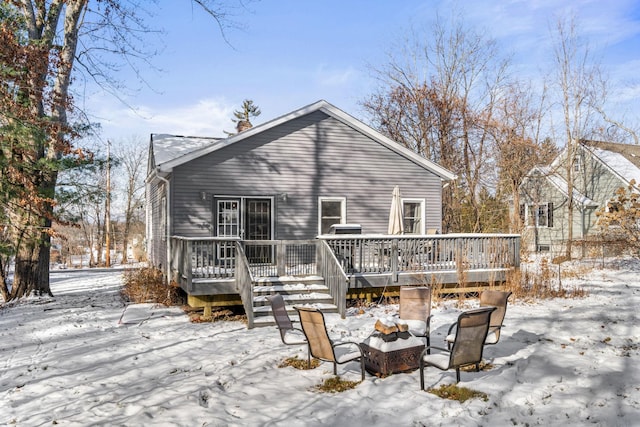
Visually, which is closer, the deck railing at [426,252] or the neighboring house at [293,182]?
the deck railing at [426,252]

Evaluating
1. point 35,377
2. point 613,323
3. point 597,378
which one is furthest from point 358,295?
point 35,377

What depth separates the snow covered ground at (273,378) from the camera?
4516 millimetres

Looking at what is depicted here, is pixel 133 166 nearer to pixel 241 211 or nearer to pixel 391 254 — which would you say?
pixel 241 211

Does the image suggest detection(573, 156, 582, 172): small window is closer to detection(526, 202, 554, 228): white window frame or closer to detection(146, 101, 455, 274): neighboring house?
detection(526, 202, 554, 228): white window frame

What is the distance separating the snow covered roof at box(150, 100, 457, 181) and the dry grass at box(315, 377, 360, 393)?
8.04 meters

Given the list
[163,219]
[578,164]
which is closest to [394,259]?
[163,219]

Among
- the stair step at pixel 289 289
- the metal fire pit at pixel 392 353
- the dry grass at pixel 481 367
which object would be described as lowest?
the dry grass at pixel 481 367

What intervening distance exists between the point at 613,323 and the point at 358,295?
5.07 metres

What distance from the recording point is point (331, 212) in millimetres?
13750

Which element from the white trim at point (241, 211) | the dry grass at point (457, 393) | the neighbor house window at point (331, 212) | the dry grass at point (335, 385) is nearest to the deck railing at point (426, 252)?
the neighbor house window at point (331, 212)

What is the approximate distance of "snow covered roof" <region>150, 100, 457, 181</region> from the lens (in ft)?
39.6

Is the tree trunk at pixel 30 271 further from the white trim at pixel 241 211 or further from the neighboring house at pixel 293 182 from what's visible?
the white trim at pixel 241 211

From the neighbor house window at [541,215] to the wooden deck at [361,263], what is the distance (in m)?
17.2

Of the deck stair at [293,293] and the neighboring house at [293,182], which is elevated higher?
the neighboring house at [293,182]
